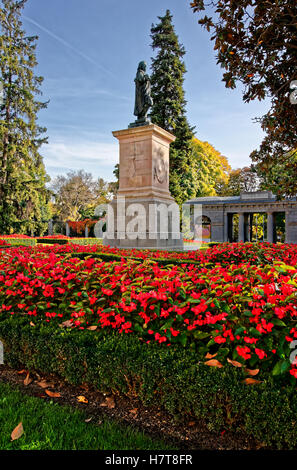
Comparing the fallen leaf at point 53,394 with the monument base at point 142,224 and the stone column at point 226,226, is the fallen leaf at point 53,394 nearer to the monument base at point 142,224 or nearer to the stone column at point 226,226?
the monument base at point 142,224

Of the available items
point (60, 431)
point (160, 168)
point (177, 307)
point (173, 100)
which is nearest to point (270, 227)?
point (173, 100)

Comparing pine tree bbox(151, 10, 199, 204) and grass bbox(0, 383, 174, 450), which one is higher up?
pine tree bbox(151, 10, 199, 204)

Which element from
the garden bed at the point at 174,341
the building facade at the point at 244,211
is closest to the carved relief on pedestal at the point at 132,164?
the garden bed at the point at 174,341

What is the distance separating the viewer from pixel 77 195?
46875 mm

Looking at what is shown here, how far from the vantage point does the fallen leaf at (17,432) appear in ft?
7.22

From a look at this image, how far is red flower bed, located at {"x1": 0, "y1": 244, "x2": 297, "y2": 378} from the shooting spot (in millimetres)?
2354

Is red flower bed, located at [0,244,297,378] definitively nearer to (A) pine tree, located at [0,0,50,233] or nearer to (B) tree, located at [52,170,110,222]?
(A) pine tree, located at [0,0,50,233]

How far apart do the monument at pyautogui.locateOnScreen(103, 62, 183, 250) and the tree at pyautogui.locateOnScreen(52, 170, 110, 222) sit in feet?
111

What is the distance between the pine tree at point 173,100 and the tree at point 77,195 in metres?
23.1

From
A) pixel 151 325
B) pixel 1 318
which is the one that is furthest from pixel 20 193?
pixel 151 325

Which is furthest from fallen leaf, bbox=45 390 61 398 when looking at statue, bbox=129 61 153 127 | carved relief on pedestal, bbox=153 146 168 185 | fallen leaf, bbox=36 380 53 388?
statue, bbox=129 61 153 127

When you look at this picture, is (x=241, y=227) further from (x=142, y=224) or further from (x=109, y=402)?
(x=109, y=402)

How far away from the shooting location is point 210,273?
4059mm
